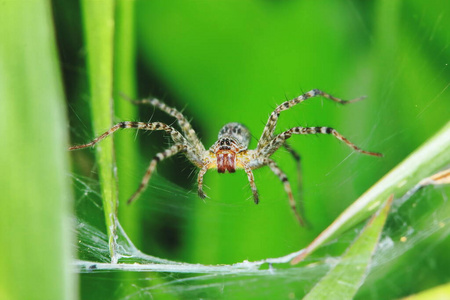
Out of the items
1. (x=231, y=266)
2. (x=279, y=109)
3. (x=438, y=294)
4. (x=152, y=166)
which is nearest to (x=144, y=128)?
(x=152, y=166)

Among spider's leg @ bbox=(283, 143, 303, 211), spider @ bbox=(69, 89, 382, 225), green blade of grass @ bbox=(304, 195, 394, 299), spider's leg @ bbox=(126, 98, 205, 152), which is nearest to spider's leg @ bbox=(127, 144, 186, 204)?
spider @ bbox=(69, 89, 382, 225)

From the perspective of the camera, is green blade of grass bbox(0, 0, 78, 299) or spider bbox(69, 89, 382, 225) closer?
green blade of grass bbox(0, 0, 78, 299)

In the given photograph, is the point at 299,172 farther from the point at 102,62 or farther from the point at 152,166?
the point at 102,62

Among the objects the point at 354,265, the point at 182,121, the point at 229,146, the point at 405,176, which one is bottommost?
the point at 354,265

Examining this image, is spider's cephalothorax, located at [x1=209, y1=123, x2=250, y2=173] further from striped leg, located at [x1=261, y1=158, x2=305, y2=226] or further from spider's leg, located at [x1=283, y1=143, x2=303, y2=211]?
spider's leg, located at [x1=283, y1=143, x2=303, y2=211]

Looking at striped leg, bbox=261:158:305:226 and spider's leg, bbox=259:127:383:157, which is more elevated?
spider's leg, bbox=259:127:383:157

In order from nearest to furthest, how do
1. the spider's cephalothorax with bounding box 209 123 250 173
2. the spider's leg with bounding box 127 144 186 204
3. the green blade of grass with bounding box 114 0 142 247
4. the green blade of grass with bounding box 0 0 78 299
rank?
the green blade of grass with bounding box 0 0 78 299 → the green blade of grass with bounding box 114 0 142 247 → the spider's leg with bounding box 127 144 186 204 → the spider's cephalothorax with bounding box 209 123 250 173

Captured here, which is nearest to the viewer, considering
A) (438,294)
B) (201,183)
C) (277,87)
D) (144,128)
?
(438,294)

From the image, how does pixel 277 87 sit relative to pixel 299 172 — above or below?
above
